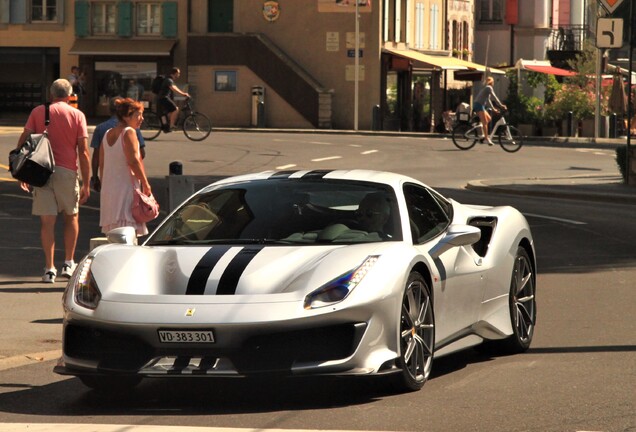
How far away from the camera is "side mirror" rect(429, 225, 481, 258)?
9.16m

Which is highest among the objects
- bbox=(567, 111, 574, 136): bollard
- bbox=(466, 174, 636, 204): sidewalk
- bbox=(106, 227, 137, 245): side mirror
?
bbox=(106, 227, 137, 245): side mirror

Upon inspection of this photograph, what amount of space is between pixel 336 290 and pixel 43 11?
191 ft

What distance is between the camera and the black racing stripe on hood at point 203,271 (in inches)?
319

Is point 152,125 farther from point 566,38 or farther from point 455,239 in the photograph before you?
point 566,38

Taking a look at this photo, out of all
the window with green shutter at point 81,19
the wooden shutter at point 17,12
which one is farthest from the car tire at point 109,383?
the wooden shutter at point 17,12

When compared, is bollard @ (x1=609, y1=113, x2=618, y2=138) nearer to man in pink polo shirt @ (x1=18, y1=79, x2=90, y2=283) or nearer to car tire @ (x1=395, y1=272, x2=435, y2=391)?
man in pink polo shirt @ (x1=18, y1=79, x2=90, y2=283)

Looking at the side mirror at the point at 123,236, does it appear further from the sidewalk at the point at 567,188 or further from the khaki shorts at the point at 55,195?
the sidewalk at the point at 567,188

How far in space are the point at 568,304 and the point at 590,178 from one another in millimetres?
19047

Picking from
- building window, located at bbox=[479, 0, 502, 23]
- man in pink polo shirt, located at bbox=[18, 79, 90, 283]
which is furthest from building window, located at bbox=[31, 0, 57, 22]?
man in pink polo shirt, located at bbox=[18, 79, 90, 283]

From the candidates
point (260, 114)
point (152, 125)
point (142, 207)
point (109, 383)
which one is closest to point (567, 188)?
point (152, 125)

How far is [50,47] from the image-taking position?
64375 mm

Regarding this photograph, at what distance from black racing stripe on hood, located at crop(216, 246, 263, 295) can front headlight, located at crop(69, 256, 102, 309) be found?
679 mm

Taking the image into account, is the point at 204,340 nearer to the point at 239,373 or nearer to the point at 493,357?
the point at 239,373

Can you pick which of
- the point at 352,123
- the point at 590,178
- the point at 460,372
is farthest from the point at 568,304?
the point at 352,123
